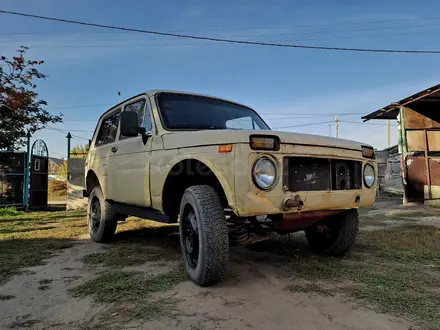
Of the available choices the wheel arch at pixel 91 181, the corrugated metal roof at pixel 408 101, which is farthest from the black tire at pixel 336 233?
the corrugated metal roof at pixel 408 101

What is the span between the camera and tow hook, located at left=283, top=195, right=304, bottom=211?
286 cm

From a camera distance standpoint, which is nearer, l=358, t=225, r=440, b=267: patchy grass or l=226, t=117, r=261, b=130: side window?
l=358, t=225, r=440, b=267: patchy grass

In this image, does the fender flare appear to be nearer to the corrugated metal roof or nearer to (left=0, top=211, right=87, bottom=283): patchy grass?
(left=0, top=211, right=87, bottom=283): patchy grass

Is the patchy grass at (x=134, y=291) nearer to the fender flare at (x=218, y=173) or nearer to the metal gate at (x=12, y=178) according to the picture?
the fender flare at (x=218, y=173)

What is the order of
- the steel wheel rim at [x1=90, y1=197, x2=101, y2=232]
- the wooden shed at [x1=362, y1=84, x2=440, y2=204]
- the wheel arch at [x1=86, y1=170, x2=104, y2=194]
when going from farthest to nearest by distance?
1. the wooden shed at [x1=362, y1=84, x2=440, y2=204]
2. the wheel arch at [x1=86, y1=170, x2=104, y2=194]
3. the steel wheel rim at [x1=90, y1=197, x2=101, y2=232]

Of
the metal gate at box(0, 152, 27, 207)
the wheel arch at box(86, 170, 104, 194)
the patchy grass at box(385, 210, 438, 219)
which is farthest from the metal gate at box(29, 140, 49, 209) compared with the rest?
the patchy grass at box(385, 210, 438, 219)

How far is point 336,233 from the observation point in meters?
4.05

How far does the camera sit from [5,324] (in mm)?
2422

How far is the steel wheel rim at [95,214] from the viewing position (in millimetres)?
5398

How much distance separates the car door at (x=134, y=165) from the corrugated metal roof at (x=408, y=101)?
836 cm

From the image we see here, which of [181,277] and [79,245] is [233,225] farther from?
[79,245]

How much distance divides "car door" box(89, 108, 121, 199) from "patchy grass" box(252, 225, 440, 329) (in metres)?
2.32

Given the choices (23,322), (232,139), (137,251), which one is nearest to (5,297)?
(23,322)

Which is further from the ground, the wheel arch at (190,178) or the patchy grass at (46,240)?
the wheel arch at (190,178)
